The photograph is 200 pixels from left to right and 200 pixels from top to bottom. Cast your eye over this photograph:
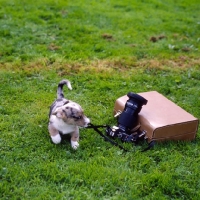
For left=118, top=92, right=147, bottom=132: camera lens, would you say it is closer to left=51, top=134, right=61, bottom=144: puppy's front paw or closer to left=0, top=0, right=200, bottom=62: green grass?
left=51, top=134, right=61, bottom=144: puppy's front paw

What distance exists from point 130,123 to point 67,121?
75 cm

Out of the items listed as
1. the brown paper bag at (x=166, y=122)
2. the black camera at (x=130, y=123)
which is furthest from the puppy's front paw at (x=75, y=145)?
the brown paper bag at (x=166, y=122)

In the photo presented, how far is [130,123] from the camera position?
4.02 m

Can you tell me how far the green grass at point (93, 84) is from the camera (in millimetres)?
3354

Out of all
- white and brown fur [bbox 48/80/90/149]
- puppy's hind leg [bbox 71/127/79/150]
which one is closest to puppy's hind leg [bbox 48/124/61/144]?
white and brown fur [bbox 48/80/90/149]

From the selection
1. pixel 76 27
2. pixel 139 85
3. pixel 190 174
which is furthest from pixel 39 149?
pixel 76 27

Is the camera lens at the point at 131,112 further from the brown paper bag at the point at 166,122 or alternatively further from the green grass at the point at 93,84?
the green grass at the point at 93,84

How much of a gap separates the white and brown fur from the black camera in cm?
Result: 43

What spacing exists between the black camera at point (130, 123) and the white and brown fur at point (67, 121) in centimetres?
43

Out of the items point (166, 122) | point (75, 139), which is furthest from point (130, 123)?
point (75, 139)

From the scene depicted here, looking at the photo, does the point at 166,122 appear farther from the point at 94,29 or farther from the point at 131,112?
the point at 94,29

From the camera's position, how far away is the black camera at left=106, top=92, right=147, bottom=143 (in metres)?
3.99

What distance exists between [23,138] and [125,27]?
14.5ft

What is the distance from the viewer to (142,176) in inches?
136
